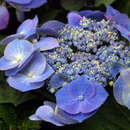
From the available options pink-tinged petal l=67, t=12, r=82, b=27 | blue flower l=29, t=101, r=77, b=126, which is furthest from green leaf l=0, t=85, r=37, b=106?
pink-tinged petal l=67, t=12, r=82, b=27

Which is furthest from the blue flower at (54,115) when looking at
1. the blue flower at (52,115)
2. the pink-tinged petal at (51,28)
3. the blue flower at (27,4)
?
the blue flower at (27,4)

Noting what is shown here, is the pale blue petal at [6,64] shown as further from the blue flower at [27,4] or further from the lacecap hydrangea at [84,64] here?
the blue flower at [27,4]

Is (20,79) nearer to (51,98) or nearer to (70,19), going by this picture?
(51,98)

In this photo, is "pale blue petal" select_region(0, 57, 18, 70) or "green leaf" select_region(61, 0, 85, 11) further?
"green leaf" select_region(61, 0, 85, 11)

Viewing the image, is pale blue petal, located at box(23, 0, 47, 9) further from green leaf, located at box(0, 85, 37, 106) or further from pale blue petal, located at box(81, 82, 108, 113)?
pale blue petal, located at box(81, 82, 108, 113)

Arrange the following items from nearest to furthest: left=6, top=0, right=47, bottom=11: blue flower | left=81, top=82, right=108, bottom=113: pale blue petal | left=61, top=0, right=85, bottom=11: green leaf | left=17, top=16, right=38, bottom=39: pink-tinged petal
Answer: left=81, top=82, right=108, bottom=113: pale blue petal → left=17, top=16, right=38, bottom=39: pink-tinged petal → left=6, top=0, right=47, bottom=11: blue flower → left=61, top=0, right=85, bottom=11: green leaf

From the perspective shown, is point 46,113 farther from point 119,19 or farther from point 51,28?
point 119,19

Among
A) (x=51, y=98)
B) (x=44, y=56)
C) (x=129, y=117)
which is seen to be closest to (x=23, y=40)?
(x=44, y=56)
